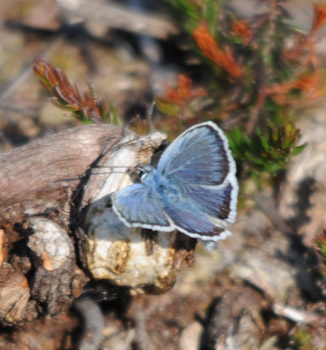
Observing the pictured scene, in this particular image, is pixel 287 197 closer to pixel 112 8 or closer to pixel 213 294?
pixel 213 294

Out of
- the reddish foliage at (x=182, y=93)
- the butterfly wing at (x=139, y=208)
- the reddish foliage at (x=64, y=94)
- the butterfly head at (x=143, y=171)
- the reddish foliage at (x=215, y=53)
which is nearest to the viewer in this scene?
the butterfly wing at (x=139, y=208)

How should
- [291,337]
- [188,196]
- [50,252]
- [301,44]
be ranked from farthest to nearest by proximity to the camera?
[301,44], [291,337], [188,196], [50,252]

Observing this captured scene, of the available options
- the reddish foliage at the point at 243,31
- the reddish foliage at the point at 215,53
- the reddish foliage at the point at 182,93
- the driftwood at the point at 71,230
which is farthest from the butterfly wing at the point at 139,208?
the reddish foliage at the point at 243,31

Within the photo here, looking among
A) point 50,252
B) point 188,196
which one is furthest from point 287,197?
point 50,252

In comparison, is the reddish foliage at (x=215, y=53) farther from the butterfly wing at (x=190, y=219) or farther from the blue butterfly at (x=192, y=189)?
the butterfly wing at (x=190, y=219)

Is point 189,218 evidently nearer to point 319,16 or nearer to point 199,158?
point 199,158

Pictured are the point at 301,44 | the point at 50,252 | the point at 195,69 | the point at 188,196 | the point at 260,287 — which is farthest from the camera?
the point at 195,69

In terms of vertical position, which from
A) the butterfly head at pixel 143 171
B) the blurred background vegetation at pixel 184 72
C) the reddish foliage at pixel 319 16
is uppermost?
the reddish foliage at pixel 319 16
